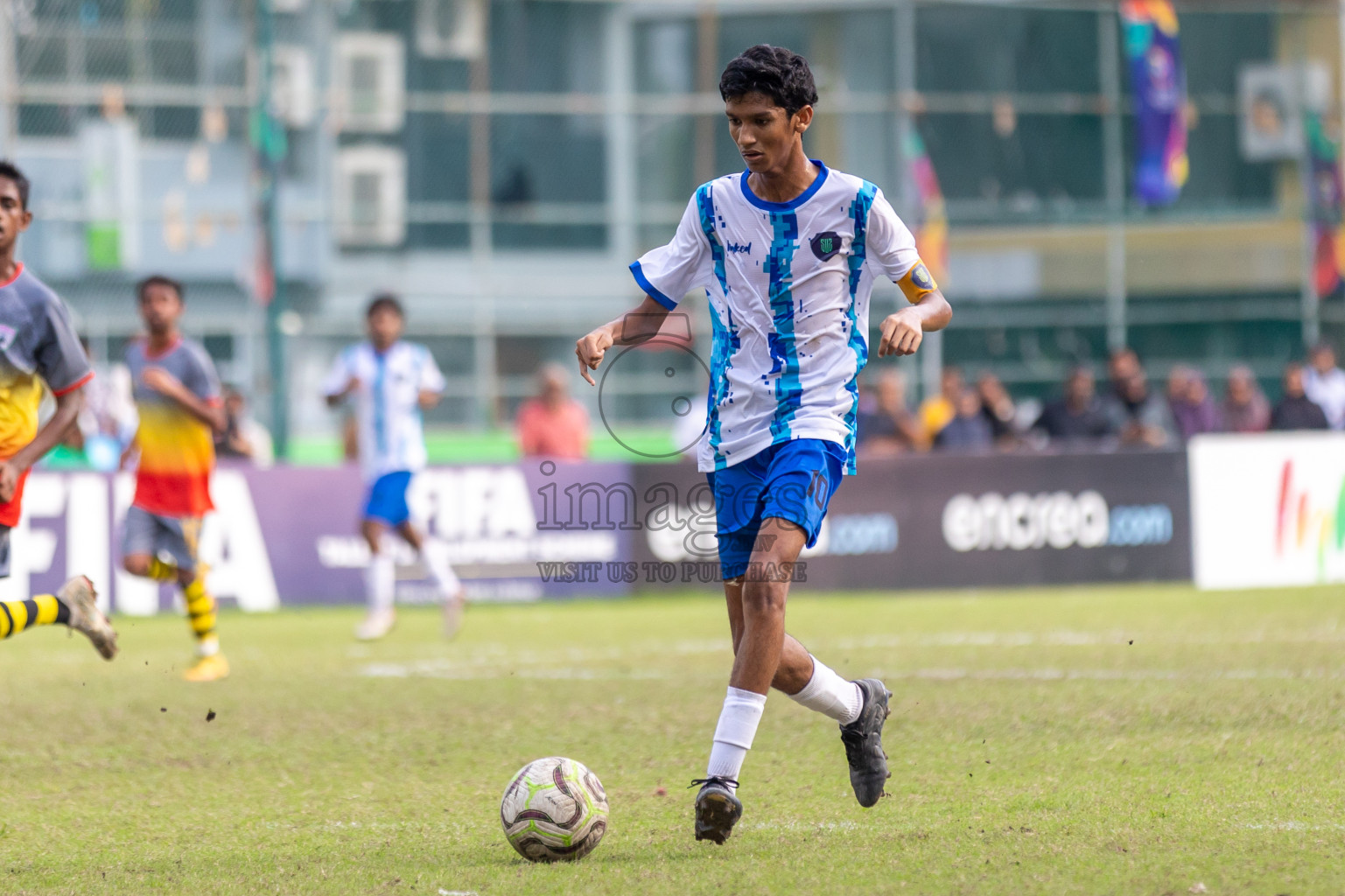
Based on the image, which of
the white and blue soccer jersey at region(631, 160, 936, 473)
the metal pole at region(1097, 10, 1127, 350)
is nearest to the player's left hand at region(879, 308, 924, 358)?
the white and blue soccer jersey at region(631, 160, 936, 473)

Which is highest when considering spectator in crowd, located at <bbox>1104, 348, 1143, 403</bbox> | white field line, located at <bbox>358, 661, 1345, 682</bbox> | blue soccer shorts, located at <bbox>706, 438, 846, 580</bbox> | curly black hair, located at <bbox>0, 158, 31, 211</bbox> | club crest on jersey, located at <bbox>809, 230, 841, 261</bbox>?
curly black hair, located at <bbox>0, 158, 31, 211</bbox>

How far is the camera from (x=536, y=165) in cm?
2486

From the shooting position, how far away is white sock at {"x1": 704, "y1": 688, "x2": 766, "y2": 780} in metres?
4.69

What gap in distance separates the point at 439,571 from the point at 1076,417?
7253 millimetres

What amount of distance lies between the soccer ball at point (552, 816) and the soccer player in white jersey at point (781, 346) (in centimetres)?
43

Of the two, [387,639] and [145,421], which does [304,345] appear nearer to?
[387,639]

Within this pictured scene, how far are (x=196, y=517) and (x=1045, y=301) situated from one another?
17.7 metres

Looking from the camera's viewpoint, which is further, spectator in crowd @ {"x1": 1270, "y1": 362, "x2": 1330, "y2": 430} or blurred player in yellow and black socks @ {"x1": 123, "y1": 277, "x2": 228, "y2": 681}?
spectator in crowd @ {"x1": 1270, "y1": 362, "x2": 1330, "y2": 430}

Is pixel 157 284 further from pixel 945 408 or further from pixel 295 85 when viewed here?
pixel 295 85

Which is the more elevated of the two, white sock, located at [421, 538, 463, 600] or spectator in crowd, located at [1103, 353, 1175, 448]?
spectator in crowd, located at [1103, 353, 1175, 448]

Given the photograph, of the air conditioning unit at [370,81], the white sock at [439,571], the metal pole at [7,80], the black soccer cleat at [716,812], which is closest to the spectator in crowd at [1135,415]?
the white sock at [439,571]

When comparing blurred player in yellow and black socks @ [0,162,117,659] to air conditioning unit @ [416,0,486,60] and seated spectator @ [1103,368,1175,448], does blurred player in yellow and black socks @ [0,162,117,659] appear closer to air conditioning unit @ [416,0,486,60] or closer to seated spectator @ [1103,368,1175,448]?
seated spectator @ [1103,368,1175,448]

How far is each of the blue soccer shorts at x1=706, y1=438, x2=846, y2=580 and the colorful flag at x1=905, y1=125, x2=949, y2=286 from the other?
1980 centimetres

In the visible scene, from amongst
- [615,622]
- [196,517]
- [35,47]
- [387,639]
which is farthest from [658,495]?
[35,47]
